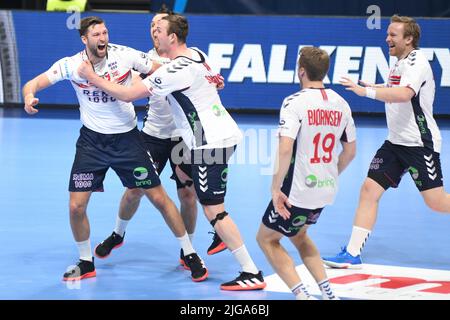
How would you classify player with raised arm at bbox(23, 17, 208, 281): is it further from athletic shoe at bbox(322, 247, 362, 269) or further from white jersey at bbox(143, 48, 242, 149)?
athletic shoe at bbox(322, 247, 362, 269)

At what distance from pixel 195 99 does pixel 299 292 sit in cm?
171

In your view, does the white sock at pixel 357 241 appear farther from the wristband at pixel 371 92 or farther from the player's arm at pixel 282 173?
the player's arm at pixel 282 173

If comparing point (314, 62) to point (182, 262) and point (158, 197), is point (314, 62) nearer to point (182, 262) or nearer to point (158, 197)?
point (158, 197)

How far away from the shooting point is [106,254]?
751 centimetres

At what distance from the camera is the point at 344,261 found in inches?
288

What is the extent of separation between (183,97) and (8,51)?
9.72m

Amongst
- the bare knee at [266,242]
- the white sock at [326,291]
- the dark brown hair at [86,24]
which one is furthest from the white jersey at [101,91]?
the white sock at [326,291]

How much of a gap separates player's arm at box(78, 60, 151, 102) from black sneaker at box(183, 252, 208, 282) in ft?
4.53

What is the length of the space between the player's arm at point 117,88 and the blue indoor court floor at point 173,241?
1447 mm

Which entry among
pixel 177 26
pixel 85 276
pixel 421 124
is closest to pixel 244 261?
pixel 85 276

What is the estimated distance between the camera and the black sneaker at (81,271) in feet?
22.4

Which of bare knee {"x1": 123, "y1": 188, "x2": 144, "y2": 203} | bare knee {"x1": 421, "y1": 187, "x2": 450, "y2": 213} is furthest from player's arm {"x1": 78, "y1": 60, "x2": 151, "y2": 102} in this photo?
bare knee {"x1": 421, "y1": 187, "x2": 450, "y2": 213}
